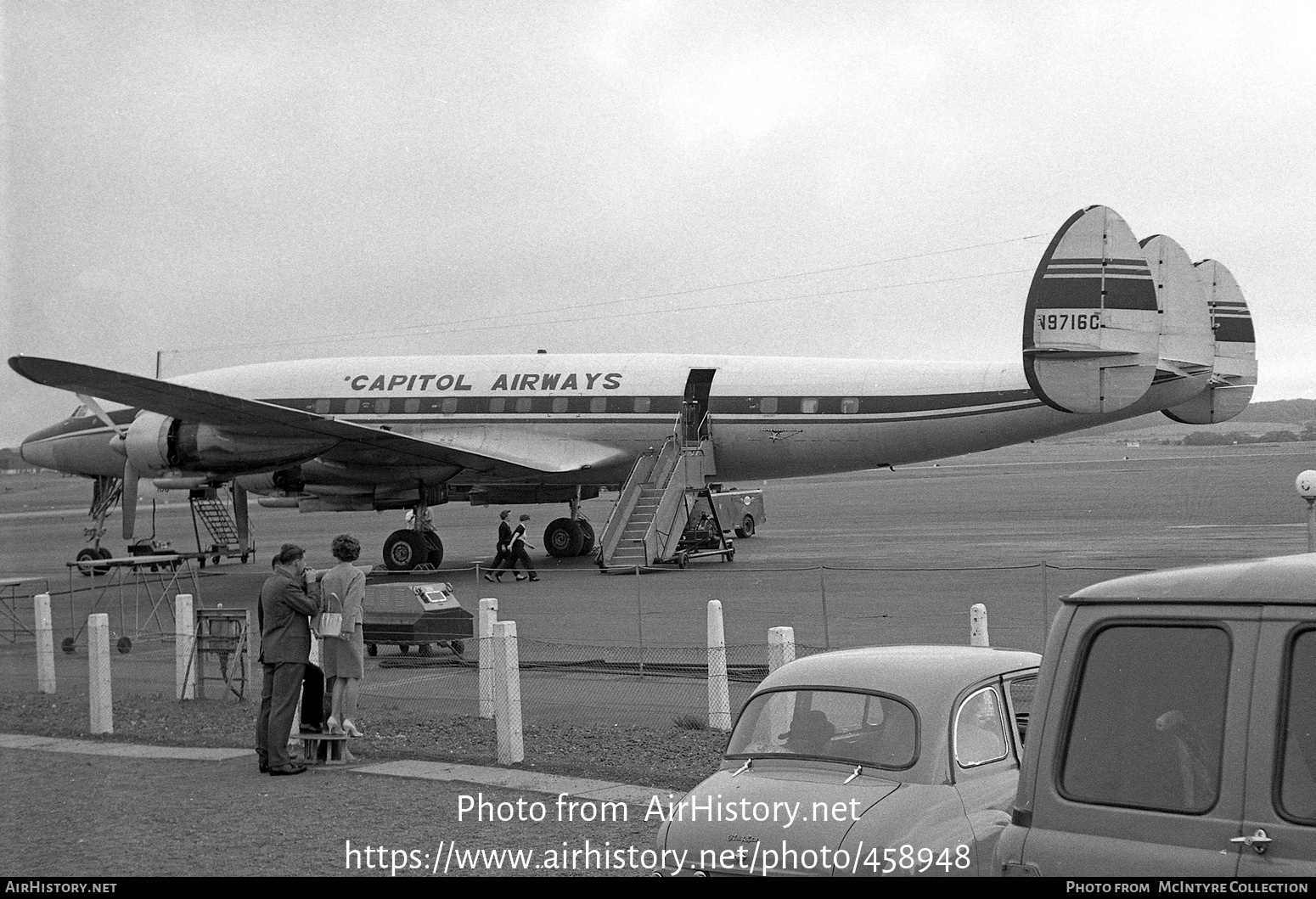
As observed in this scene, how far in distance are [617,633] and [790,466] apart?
11727 mm

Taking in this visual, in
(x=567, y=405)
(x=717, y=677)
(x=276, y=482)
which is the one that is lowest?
(x=717, y=677)

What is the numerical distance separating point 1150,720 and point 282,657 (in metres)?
8.26

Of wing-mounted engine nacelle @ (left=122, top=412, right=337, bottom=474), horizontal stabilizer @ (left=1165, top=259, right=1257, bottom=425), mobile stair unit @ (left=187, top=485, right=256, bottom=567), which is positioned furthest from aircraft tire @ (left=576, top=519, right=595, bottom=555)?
horizontal stabilizer @ (left=1165, top=259, right=1257, bottom=425)

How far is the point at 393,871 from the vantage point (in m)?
7.76

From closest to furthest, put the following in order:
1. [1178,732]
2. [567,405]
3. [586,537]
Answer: [1178,732]
[567,405]
[586,537]

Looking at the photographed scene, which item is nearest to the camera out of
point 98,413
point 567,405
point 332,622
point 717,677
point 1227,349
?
point 332,622

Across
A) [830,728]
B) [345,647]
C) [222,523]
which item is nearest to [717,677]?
[345,647]

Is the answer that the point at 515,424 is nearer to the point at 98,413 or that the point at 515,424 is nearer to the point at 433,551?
the point at 433,551

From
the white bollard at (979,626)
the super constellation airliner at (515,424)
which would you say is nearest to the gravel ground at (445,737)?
the white bollard at (979,626)

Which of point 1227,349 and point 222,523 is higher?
point 1227,349

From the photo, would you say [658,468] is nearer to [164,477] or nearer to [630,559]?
[630,559]

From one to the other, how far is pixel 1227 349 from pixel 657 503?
12753mm

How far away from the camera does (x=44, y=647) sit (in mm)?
15875

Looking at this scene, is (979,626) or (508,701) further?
(979,626)
